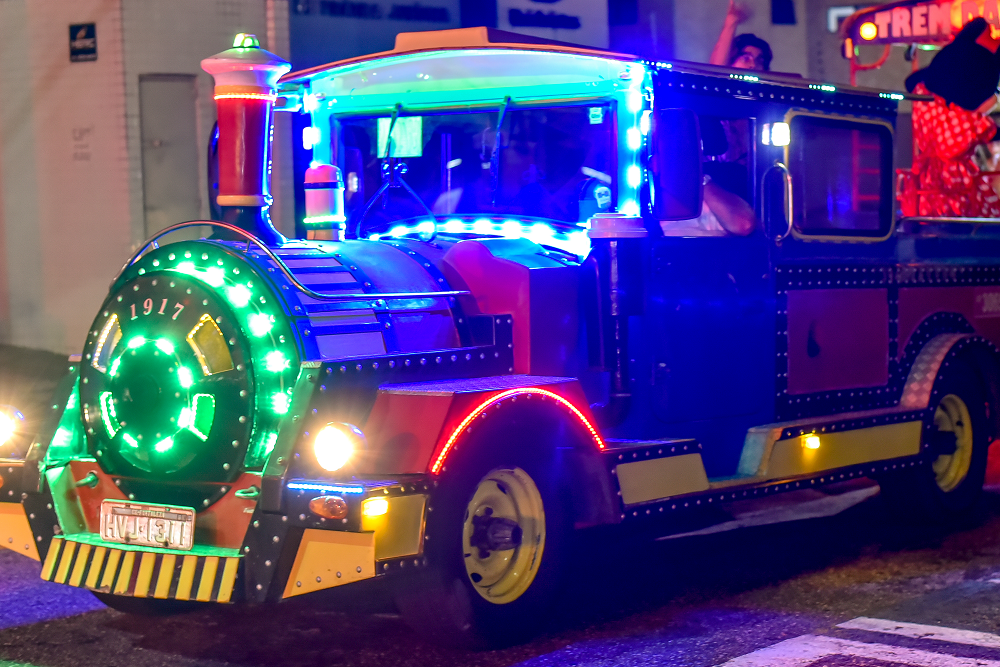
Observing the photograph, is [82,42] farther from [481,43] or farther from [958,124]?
[481,43]

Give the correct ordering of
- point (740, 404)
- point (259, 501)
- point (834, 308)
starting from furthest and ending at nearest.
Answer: point (834, 308) → point (740, 404) → point (259, 501)

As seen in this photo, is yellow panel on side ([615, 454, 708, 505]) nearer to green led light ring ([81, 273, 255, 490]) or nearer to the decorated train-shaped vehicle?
the decorated train-shaped vehicle

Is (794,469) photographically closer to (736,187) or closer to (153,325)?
(736,187)

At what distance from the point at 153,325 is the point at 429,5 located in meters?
12.0

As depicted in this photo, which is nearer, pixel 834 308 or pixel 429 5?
pixel 834 308

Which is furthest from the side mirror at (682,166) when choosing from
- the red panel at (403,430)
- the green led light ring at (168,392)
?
the green led light ring at (168,392)

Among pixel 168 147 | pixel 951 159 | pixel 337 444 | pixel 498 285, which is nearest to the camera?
pixel 337 444

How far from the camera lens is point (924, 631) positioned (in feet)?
19.0

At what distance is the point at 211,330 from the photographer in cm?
545

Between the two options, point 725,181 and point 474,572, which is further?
point 725,181

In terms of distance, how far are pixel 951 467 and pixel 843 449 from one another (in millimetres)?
1368

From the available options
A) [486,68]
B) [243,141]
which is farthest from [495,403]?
[486,68]

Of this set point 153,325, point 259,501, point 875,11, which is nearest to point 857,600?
point 259,501

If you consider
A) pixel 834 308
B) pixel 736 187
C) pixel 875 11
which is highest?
pixel 875 11
